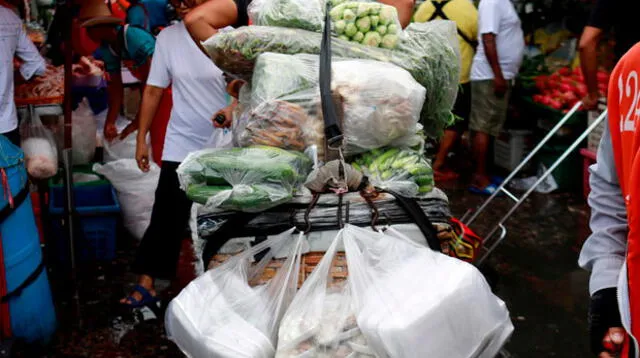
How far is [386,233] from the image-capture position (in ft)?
8.69

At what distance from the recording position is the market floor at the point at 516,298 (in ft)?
15.1

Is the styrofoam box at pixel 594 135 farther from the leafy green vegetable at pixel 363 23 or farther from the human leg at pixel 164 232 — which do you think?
the leafy green vegetable at pixel 363 23

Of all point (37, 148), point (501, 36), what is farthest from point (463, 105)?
point (37, 148)

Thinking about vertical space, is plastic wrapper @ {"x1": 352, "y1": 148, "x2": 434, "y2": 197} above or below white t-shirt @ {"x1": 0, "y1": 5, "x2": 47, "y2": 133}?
above

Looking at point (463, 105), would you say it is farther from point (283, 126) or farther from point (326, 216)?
point (326, 216)

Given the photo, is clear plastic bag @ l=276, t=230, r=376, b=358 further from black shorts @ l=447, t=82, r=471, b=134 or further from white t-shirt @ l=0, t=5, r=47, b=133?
black shorts @ l=447, t=82, r=471, b=134

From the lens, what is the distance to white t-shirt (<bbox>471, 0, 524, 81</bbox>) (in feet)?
24.7

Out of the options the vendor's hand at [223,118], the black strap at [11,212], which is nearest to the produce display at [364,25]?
the vendor's hand at [223,118]

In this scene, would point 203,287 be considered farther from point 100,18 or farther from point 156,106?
point 100,18

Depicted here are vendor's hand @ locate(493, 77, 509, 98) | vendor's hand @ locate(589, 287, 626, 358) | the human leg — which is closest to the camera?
vendor's hand @ locate(589, 287, 626, 358)

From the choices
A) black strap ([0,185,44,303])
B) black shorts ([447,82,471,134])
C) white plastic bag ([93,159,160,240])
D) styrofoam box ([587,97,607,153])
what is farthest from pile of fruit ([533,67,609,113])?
black strap ([0,185,44,303])

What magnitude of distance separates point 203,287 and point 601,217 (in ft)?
3.91

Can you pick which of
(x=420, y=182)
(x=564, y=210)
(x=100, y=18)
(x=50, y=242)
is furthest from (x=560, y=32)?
(x=420, y=182)

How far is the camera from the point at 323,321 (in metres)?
2.42
